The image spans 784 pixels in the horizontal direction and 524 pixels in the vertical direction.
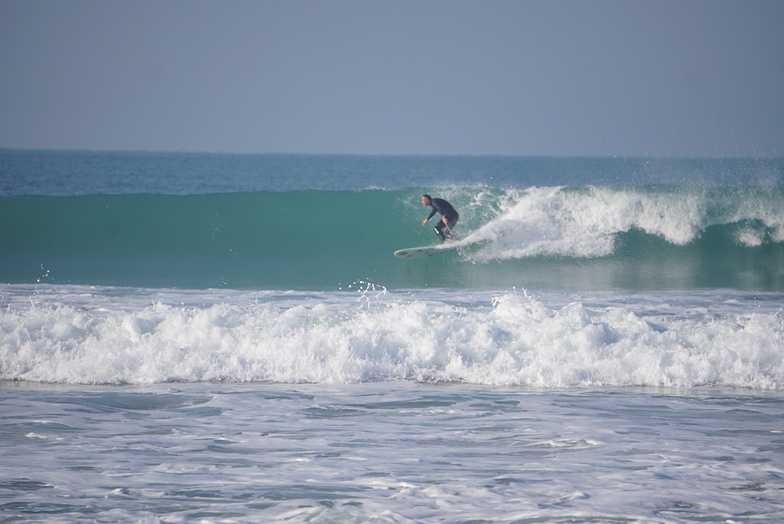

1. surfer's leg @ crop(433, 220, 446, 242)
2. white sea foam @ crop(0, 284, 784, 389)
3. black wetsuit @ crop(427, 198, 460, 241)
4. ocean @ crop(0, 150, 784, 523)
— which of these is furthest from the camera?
black wetsuit @ crop(427, 198, 460, 241)

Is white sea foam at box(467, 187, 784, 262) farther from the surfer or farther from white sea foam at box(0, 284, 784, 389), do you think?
white sea foam at box(0, 284, 784, 389)

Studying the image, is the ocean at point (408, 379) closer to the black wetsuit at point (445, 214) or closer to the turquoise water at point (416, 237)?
the turquoise water at point (416, 237)

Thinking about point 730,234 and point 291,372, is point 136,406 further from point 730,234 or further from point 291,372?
point 730,234

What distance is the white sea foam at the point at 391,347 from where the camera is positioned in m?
7.16

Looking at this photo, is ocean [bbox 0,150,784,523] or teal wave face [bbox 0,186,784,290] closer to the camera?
ocean [bbox 0,150,784,523]

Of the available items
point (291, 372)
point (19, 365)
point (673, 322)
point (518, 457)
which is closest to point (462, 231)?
point (673, 322)

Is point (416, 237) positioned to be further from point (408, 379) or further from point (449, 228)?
point (408, 379)

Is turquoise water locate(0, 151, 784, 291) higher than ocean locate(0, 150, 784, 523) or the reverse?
higher

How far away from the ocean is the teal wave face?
0.32ft

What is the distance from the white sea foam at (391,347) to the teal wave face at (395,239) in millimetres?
4084

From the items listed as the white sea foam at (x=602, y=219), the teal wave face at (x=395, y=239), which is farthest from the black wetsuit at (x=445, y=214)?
the white sea foam at (x=602, y=219)

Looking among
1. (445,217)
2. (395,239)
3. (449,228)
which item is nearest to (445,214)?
(445,217)

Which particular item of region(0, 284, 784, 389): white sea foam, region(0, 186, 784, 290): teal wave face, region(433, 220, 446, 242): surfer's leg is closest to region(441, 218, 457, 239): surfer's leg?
region(433, 220, 446, 242): surfer's leg

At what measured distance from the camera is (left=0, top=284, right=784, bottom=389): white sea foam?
7.16 meters
